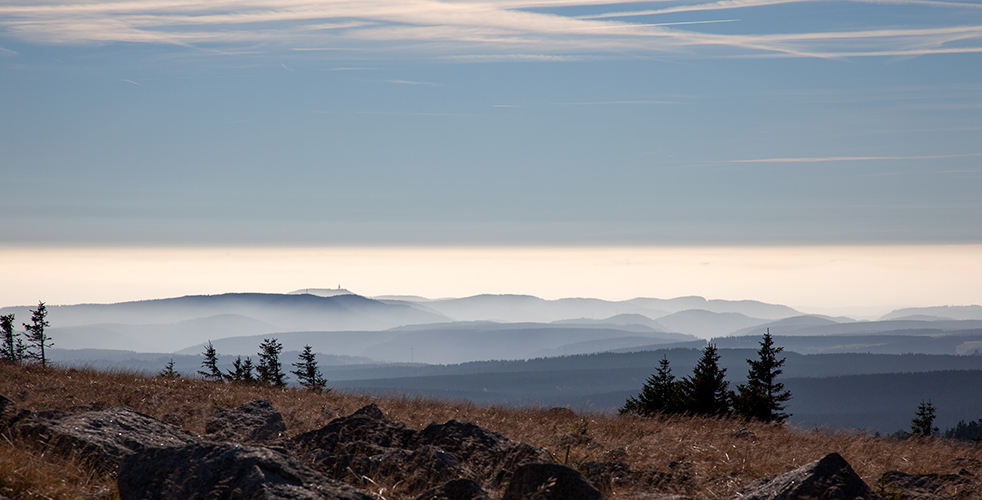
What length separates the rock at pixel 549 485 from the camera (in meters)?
5.81

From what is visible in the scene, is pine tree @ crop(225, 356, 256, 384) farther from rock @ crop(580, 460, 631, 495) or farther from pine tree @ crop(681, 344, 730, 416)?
pine tree @ crop(681, 344, 730, 416)

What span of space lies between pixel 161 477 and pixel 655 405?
146ft

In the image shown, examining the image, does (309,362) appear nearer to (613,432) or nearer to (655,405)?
(655,405)

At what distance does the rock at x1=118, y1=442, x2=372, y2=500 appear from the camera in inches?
218

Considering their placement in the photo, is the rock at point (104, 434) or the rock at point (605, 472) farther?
the rock at point (605, 472)

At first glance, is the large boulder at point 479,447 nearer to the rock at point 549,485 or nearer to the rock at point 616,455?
the rock at point 549,485

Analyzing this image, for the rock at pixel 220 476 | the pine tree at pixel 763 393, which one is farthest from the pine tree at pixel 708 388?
the rock at pixel 220 476

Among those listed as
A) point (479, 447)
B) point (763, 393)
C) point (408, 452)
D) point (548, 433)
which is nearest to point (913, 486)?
point (479, 447)

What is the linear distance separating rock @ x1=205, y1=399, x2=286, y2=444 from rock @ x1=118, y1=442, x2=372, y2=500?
3652 millimetres

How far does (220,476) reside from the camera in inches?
227

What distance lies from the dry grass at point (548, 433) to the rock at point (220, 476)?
2.64 ft

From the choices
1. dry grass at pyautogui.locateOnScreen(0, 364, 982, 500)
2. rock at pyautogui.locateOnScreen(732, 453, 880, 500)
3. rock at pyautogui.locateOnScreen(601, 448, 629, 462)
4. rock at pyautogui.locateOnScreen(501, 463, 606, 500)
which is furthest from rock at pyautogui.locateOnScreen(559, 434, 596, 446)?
rock at pyautogui.locateOnScreen(501, 463, 606, 500)

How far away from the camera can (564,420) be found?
16.2 metres

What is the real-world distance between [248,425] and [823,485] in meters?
8.53
